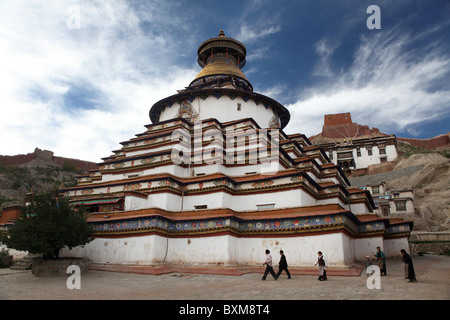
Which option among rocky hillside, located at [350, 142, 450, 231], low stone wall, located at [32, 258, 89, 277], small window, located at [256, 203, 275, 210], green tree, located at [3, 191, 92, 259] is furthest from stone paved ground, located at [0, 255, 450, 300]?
rocky hillside, located at [350, 142, 450, 231]

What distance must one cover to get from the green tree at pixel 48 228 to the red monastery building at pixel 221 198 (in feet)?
6.60

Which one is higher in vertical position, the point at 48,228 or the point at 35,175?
the point at 35,175

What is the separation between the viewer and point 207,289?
24.3 ft

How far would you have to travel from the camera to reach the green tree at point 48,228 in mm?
9414

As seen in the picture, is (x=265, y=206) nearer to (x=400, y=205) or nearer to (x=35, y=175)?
(x=400, y=205)

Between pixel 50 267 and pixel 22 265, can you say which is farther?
pixel 22 265

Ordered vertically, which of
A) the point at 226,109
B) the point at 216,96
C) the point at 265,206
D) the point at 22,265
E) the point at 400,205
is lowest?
the point at 22,265

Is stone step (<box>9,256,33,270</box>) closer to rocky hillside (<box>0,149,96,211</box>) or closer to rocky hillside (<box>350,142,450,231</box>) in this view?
rocky hillside (<box>350,142,450,231</box>)

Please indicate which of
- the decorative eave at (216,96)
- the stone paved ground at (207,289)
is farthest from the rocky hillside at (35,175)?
the stone paved ground at (207,289)

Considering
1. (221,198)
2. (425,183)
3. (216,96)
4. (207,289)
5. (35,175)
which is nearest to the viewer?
(207,289)

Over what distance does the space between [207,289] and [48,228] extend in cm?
540

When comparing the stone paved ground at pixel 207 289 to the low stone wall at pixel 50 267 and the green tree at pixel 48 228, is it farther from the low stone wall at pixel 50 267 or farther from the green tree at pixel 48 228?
the green tree at pixel 48 228

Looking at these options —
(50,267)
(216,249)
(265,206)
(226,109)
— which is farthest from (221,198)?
(226,109)
